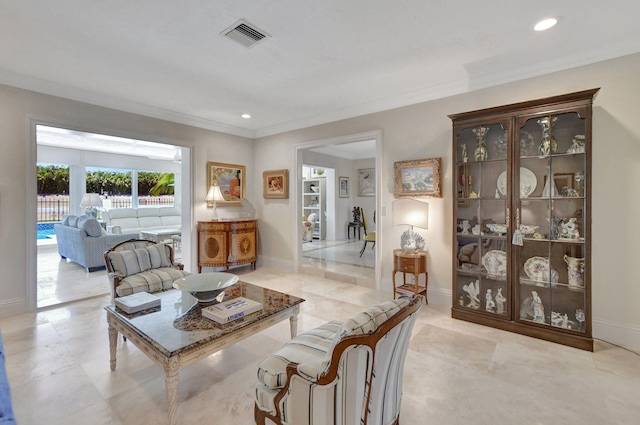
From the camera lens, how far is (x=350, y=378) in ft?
3.85

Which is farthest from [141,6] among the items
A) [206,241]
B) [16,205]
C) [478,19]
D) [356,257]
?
[356,257]

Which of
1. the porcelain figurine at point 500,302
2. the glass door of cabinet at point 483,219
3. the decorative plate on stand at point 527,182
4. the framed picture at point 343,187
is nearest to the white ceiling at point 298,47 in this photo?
the glass door of cabinet at point 483,219

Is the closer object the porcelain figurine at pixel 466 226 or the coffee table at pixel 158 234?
the porcelain figurine at pixel 466 226

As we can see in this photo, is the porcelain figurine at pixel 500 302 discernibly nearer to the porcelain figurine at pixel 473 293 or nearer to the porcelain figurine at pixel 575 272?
the porcelain figurine at pixel 473 293

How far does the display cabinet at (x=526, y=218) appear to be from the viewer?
8.59ft

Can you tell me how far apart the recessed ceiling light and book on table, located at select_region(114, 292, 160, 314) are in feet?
12.1

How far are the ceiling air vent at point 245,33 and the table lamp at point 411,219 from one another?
249 cm

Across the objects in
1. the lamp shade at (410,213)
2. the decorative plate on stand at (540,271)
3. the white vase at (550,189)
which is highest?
the white vase at (550,189)

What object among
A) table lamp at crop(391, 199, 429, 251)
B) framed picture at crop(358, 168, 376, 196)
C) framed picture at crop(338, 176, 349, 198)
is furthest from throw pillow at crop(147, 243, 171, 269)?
framed picture at crop(358, 168, 376, 196)

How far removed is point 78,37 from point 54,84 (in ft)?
4.68

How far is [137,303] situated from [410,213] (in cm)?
306

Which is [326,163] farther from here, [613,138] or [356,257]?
[613,138]

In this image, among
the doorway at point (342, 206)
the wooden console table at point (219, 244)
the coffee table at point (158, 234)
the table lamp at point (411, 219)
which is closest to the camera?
the table lamp at point (411, 219)

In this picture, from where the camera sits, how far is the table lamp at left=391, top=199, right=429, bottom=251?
366 centimetres
